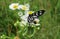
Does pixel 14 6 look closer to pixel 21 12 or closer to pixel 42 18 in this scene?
pixel 21 12

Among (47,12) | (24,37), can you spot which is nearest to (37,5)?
(47,12)

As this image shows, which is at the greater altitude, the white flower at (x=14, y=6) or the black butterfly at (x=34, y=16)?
the white flower at (x=14, y=6)

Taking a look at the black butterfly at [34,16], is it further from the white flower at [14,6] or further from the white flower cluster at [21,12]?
the white flower at [14,6]

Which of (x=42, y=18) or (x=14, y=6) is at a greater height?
(x=14, y=6)

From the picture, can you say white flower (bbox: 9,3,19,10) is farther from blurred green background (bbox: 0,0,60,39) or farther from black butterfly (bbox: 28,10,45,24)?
black butterfly (bbox: 28,10,45,24)

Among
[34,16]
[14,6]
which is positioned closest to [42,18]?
[34,16]

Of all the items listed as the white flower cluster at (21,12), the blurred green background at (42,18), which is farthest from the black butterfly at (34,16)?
the blurred green background at (42,18)

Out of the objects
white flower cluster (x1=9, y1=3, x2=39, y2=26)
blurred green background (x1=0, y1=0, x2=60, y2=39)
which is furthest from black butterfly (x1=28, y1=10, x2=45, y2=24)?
blurred green background (x1=0, y1=0, x2=60, y2=39)

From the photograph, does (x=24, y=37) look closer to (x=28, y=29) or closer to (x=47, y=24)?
(x=28, y=29)

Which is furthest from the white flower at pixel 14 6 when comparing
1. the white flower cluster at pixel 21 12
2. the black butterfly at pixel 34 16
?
the black butterfly at pixel 34 16
